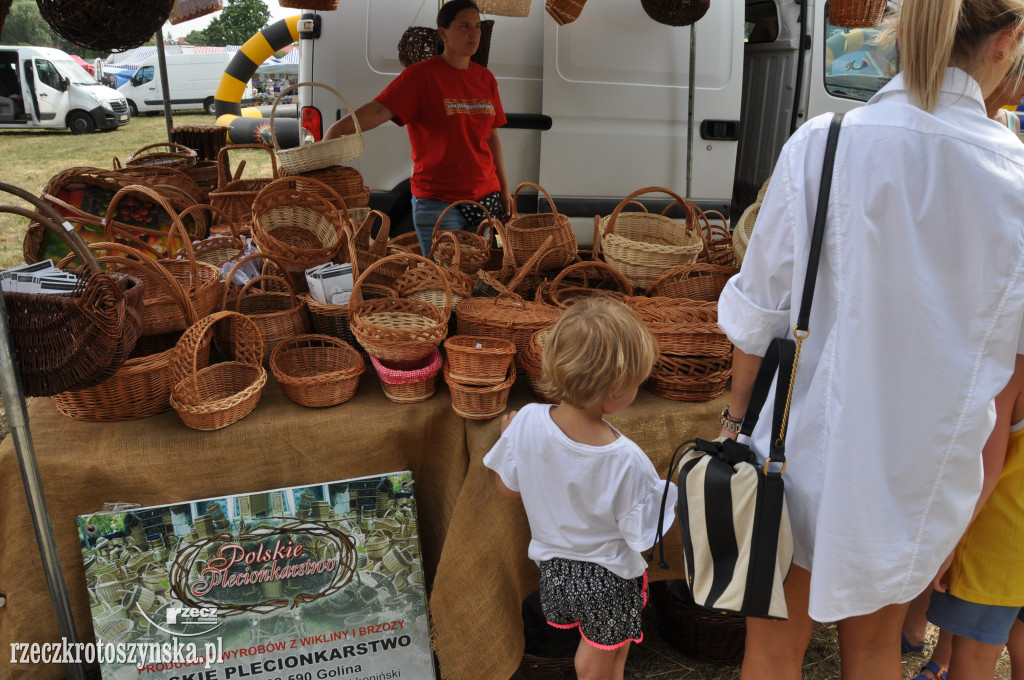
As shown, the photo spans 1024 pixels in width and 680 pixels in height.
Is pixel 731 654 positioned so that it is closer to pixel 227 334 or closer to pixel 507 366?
pixel 507 366

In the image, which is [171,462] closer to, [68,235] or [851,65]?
[68,235]

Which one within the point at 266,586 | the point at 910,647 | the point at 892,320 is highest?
the point at 892,320

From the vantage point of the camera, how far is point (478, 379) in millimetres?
1759

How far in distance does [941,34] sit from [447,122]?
2.21 m

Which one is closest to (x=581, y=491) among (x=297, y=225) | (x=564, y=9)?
(x=297, y=225)

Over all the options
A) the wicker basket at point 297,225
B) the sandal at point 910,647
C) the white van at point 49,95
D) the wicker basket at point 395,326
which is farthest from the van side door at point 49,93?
the sandal at point 910,647

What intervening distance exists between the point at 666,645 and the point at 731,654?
197mm

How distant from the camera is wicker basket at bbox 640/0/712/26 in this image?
3.44 meters

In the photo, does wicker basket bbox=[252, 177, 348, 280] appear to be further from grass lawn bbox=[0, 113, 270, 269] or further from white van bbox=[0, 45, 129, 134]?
white van bbox=[0, 45, 129, 134]

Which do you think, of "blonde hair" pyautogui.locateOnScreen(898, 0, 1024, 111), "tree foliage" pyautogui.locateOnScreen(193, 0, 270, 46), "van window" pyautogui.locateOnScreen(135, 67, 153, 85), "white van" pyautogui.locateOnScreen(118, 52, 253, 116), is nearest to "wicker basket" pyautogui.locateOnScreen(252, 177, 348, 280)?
"blonde hair" pyautogui.locateOnScreen(898, 0, 1024, 111)

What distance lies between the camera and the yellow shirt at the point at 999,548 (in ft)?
4.52

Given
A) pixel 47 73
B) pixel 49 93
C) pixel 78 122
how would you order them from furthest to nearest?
pixel 78 122 < pixel 49 93 < pixel 47 73

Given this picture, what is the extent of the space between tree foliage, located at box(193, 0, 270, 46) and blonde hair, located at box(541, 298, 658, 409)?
19.5m

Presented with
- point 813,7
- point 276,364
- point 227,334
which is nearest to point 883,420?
point 276,364
